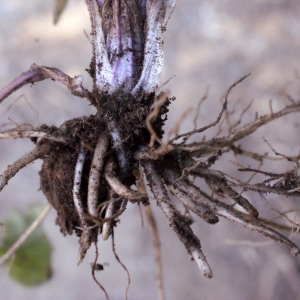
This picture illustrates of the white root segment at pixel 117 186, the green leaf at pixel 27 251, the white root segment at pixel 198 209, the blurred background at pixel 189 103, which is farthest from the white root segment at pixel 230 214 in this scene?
the green leaf at pixel 27 251

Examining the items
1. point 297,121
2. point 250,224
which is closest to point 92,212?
point 250,224

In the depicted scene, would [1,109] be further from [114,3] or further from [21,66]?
[114,3]

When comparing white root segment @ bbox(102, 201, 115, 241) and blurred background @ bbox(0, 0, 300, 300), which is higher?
blurred background @ bbox(0, 0, 300, 300)

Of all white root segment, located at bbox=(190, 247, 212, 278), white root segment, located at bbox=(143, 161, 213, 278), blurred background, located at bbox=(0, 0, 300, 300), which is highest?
blurred background, located at bbox=(0, 0, 300, 300)

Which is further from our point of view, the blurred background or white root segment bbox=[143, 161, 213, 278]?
the blurred background

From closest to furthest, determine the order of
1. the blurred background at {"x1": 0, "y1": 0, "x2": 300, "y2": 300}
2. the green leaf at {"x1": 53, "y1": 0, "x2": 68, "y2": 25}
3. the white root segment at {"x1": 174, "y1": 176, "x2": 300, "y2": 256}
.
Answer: the white root segment at {"x1": 174, "y1": 176, "x2": 300, "y2": 256} < the green leaf at {"x1": 53, "y1": 0, "x2": 68, "y2": 25} < the blurred background at {"x1": 0, "y1": 0, "x2": 300, "y2": 300}

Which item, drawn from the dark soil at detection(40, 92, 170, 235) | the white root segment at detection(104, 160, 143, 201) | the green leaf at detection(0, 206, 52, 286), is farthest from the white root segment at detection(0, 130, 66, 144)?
the green leaf at detection(0, 206, 52, 286)

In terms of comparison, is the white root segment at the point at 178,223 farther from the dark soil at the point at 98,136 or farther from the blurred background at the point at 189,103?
the blurred background at the point at 189,103

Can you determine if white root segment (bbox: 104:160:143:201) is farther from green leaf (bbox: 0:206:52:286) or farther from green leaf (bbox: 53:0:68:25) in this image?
green leaf (bbox: 53:0:68:25)
